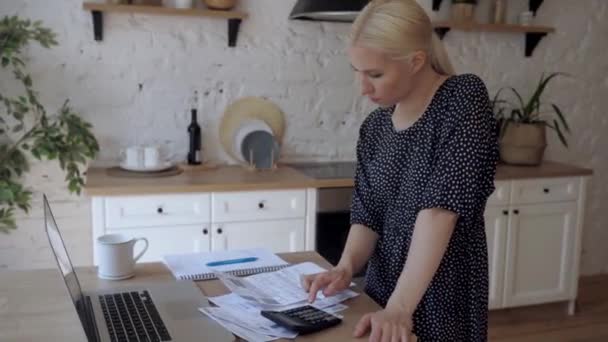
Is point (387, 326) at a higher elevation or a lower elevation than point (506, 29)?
lower

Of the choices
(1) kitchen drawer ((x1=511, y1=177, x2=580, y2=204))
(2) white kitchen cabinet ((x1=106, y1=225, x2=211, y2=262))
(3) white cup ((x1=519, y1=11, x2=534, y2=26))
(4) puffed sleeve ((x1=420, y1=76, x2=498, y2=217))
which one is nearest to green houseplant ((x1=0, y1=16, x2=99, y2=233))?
(2) white kitchen cabinet ((x1=106, y1=225, x2=211, y2=262))

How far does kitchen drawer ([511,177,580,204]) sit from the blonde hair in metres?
2.19

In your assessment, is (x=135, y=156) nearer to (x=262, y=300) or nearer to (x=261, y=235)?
(x=261, y=235)

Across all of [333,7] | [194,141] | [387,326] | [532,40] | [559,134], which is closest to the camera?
[387,326]

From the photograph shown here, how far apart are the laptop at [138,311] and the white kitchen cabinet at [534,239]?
90.5 inches

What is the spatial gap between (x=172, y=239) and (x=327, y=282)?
146cm

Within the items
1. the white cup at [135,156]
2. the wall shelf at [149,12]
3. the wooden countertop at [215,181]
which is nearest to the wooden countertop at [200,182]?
the wooden countertop at [215,181]

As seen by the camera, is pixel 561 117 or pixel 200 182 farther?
pixel 561 117

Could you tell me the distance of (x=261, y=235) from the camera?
2932mm

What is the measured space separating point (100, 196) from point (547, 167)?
2377 millimetres

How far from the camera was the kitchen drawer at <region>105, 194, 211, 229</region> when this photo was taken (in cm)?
270

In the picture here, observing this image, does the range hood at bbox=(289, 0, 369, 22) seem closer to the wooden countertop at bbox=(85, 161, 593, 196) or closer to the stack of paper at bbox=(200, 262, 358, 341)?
the stack of paper at bbox=(200, 262, 358, 341)

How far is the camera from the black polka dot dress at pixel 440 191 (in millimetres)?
1342

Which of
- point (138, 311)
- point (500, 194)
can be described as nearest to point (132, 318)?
point (138, 311)
